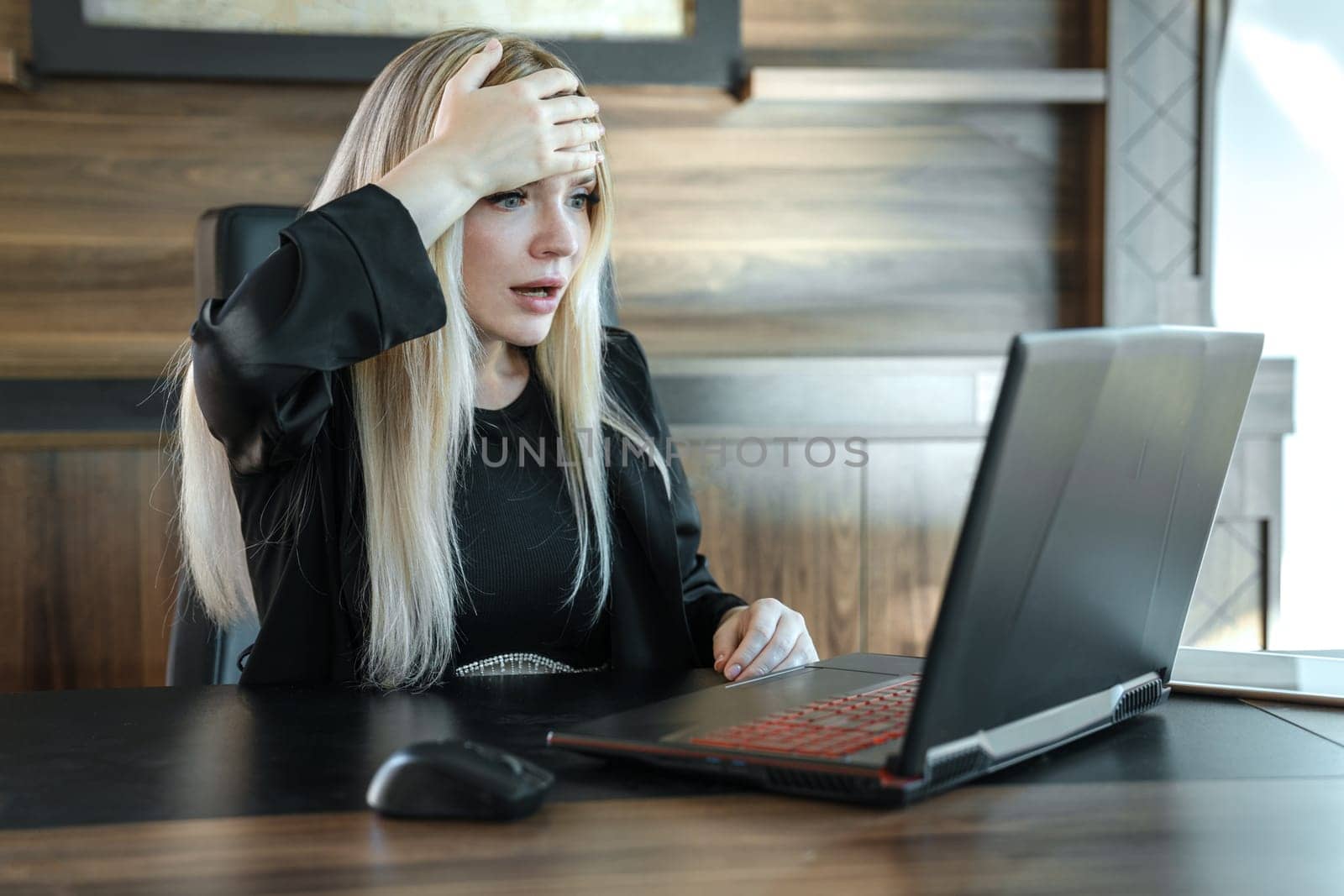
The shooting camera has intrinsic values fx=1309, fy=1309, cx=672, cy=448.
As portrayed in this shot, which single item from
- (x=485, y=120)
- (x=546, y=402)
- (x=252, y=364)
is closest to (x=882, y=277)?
(x=546, y=402)

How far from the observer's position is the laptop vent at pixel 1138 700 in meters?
0.88

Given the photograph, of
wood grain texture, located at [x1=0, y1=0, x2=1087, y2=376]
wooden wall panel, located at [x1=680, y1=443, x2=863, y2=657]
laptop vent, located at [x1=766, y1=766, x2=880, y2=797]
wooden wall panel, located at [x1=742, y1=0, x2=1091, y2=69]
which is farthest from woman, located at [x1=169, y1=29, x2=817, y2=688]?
wooden wall panel, located at [x1=742, y1=0, x2=1091, y2=69]

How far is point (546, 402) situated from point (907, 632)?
1413 mm

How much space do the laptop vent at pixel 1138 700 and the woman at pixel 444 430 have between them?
341 mm

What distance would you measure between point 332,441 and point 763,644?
49 centimetres

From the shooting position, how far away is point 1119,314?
279cm

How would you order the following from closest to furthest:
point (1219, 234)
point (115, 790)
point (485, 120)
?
point (115, 790) → point (485, 120) → point (1219, 234)

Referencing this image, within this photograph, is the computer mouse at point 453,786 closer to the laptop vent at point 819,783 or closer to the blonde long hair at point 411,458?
the laptop vent at point 819,783

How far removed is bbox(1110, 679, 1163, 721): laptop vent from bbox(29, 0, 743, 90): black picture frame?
1.94 metres

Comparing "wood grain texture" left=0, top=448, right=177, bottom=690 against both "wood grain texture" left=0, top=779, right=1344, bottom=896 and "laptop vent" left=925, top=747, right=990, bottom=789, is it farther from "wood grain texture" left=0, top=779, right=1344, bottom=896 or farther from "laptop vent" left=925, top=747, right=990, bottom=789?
"laptop vent" left=925, top=747, right=990, bottom=789

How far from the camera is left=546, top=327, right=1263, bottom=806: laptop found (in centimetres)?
65

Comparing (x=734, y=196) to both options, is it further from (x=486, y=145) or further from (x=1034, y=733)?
(x=1034, y=733)

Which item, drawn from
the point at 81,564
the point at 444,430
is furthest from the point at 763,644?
the point at 81,564

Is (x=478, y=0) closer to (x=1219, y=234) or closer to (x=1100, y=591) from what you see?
(x=1219, y=234)
